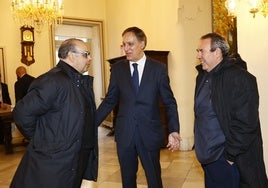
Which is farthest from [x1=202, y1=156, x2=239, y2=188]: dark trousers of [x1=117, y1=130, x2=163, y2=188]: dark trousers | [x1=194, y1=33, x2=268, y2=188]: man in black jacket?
[x1=117, y1=130, x2=163, y2=188]: dark trousers

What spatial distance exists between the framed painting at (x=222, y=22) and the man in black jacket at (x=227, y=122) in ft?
11.9

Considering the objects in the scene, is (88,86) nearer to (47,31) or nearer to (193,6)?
(193,6)

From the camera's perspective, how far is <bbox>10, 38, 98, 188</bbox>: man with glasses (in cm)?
217

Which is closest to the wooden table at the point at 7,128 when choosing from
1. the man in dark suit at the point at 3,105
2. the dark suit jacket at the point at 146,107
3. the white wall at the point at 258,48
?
the man in dark suit at the point at 3,105

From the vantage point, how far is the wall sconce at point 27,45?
763cm

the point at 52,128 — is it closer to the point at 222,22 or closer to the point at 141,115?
the point at 141,115

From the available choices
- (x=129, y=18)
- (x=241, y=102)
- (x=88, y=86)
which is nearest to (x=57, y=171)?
(x=88, y=86)

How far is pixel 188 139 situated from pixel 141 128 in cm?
355

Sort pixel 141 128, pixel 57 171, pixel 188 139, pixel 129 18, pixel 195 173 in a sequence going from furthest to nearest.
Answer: pixel 129 18
pixel 188 139
pixel 195 173
pixel 141 128
pixel 57 171

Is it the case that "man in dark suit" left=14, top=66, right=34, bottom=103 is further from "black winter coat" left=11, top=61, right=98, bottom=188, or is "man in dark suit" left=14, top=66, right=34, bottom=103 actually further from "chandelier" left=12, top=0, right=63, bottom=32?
"black winter coat" left=11, top=61, right=98, bottom=188

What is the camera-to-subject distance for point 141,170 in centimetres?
489

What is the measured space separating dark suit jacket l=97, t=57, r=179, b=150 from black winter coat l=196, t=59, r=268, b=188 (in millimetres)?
602

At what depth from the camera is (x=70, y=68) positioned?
90.8 inches

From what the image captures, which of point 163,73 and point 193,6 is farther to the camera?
point 193,6
